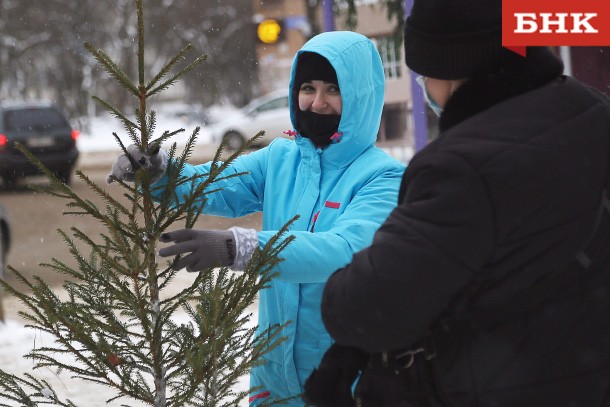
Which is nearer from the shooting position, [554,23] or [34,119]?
[554,23]

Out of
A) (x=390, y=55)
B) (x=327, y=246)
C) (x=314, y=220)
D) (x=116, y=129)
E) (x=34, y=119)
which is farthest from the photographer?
(x=116, y=129)

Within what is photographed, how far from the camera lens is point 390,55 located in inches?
433

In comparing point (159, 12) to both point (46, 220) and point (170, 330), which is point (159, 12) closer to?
point (46, 220)

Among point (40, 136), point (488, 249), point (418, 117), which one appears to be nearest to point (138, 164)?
point (488, 249)

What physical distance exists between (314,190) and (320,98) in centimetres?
32

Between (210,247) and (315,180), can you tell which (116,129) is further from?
(210,247)

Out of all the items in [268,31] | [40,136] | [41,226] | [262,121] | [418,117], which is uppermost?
[268,31]

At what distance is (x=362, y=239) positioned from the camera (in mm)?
2348

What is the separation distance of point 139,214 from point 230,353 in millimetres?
442

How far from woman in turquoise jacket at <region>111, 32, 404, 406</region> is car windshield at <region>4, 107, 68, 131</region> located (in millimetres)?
14937

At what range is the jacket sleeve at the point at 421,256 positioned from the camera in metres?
1.51

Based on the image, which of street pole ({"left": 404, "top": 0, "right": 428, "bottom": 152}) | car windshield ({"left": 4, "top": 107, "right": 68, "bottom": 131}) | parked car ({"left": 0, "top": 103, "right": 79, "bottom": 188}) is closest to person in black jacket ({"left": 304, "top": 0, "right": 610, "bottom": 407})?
street pole ({"left": 404, "top": 0, "right": 428, "bottom": 152})

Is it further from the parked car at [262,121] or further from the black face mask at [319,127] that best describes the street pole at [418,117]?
the parked car at [262,121]

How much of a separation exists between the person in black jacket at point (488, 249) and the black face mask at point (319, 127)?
99cm
